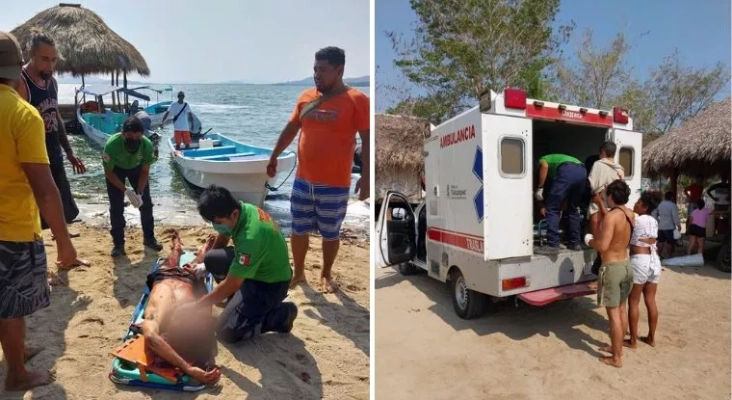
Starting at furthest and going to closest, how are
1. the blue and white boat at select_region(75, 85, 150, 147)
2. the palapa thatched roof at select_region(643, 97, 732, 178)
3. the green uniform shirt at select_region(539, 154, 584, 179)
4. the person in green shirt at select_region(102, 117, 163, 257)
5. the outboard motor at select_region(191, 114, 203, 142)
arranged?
the blue and white boat at select_region(75, 85, 150, 147) → the outboard motor at select_region(191, 114, 203, 142) → the palapa thatched roof at select_region(643, 97, 732, 178) → the green uniform shirt at select_region(539, 154, 584, 179) → the person in green shirt at select_region(102, 117, 163, 257)

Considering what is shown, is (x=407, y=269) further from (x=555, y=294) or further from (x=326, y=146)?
(x=326, y=146)

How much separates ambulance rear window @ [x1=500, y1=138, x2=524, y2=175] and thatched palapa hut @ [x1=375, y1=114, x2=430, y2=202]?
24.8ft

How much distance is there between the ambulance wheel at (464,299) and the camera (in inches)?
169

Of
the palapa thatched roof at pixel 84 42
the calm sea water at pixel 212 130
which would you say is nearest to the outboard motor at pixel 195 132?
the calm sea water at pixel 212 130

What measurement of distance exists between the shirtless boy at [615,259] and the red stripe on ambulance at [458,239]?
87 centimetres

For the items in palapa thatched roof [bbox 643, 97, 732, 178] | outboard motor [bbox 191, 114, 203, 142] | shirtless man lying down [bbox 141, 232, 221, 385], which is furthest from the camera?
outboard motor [bbox 191, 114, 203, 142]

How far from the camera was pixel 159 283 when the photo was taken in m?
3.01

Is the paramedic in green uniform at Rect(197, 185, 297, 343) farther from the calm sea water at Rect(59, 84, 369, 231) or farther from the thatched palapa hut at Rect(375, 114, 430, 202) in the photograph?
the thatched palapa hut at Rect(375, 114, 430, 202)

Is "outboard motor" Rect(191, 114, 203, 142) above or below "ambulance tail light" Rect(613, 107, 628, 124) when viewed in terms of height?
above

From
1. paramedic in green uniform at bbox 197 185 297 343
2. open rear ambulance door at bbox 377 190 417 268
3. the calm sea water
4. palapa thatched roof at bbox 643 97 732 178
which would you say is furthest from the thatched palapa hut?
paramedic in green uniform at bbox 197 185 297 343

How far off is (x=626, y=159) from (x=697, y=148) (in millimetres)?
3647

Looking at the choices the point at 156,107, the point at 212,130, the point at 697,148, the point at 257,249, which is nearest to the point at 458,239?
the point at 257,249

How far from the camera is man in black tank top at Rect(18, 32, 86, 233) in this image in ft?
10.4

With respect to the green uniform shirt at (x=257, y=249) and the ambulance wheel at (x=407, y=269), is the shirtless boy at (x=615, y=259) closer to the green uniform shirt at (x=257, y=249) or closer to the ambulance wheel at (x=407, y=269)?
the green uniform shirt at (x=257, y=249)
